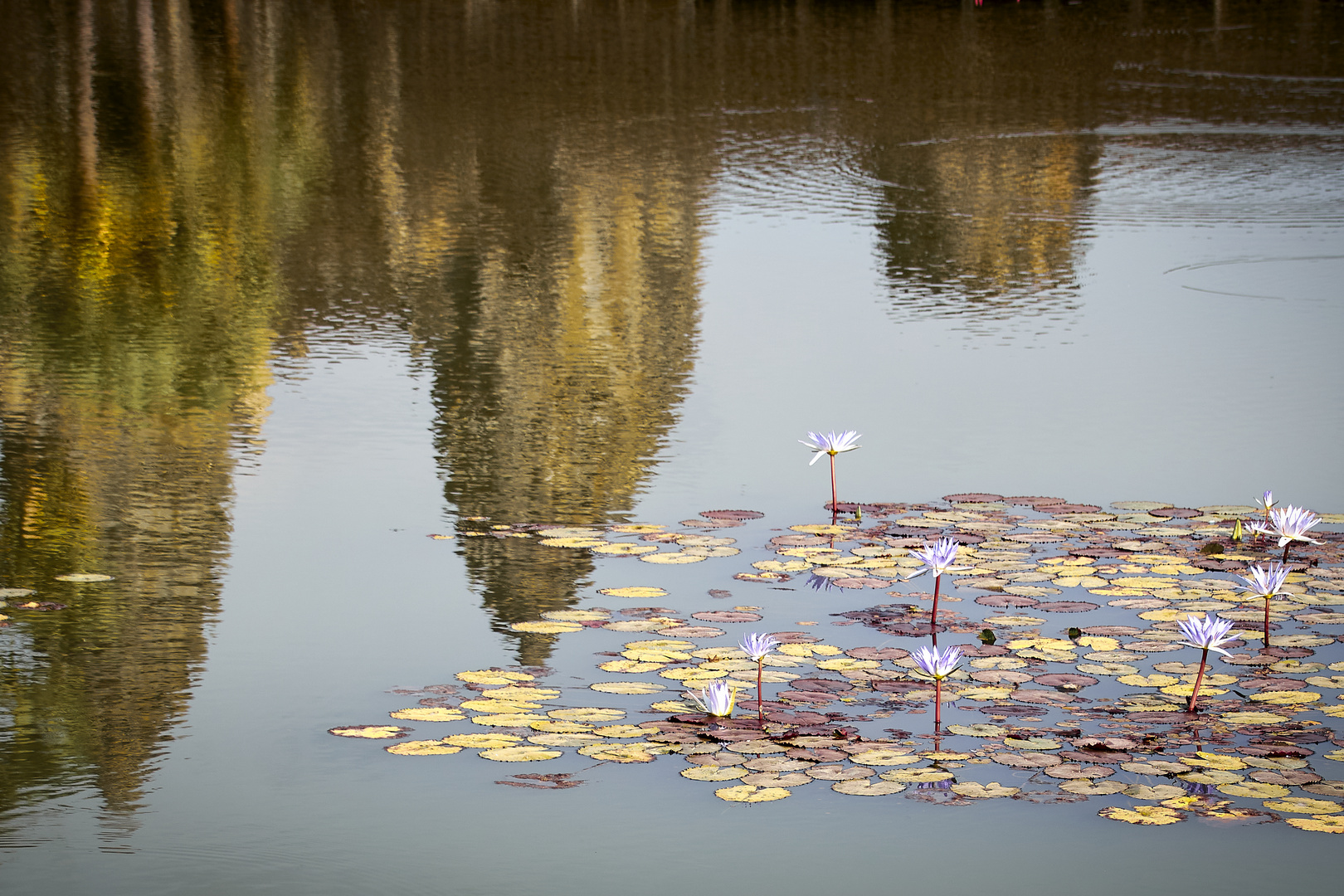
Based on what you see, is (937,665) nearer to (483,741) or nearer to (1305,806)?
(1305,806)

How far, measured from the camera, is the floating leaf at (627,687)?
4160mm

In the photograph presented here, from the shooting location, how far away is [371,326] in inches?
338

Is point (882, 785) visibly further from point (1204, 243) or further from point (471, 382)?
point (1204, 243)

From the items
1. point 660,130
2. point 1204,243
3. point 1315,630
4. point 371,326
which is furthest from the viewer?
point 660,130

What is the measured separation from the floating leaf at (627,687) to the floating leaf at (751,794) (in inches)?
25.1

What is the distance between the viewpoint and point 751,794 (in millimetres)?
3520

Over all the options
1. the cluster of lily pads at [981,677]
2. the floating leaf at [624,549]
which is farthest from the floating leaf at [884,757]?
the floating leaf at [624,549]

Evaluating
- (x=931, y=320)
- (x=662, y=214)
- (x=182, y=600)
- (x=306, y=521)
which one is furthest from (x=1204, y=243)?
(x=182, y=600)

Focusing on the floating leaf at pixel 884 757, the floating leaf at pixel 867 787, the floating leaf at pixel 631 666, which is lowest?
the floating leaf at pixel 867 787

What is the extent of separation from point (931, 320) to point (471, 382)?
280cm

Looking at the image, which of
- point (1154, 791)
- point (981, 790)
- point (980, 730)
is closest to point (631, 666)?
point (980, 730)

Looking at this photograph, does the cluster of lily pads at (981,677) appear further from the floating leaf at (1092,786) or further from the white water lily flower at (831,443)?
the white water lily flower at (831,443)

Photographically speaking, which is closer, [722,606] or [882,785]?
[882,785]

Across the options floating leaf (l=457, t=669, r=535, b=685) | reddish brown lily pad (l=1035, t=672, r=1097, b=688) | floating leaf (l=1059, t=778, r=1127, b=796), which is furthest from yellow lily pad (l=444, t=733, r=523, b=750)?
reddish brown lily pad (l=1035, t=672, r=1097, b=688)
